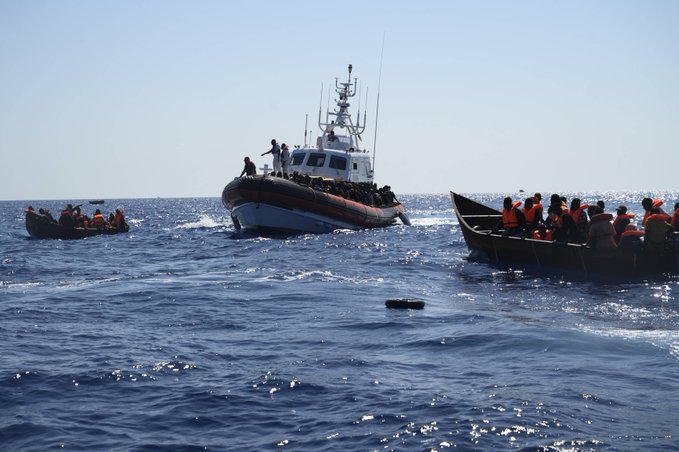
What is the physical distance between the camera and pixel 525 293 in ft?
55.6

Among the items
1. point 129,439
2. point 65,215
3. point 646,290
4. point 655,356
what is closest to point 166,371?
point 129,439

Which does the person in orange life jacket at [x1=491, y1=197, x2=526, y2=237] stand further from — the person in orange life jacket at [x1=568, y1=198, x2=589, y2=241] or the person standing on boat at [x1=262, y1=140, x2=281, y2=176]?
the person standing on boat at [x1=262, y1=140, x2=281, y2=176]

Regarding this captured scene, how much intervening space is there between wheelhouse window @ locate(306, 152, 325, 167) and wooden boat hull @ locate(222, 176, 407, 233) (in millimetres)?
4881

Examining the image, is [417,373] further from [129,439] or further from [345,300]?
[345,300]

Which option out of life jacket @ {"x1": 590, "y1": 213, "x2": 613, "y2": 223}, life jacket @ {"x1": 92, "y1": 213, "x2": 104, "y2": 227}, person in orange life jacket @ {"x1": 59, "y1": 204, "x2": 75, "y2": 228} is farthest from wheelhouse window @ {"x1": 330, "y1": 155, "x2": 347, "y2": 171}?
life jacket @ {"x1": 590, "y1": 213, "x2": 613, "y2": 223}

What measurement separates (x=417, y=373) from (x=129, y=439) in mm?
3637

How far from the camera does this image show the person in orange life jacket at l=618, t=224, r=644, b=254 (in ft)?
60.7

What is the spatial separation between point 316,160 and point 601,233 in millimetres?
21561

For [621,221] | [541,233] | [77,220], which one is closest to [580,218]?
[621,221]

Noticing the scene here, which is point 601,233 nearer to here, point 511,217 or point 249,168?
point 511,217

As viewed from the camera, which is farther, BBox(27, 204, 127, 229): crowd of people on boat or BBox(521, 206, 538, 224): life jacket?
BBox(27, 204, 127, 229): crowd of people on boat

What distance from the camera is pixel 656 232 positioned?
18188 millimetres

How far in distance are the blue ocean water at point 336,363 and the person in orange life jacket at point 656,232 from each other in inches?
30.1

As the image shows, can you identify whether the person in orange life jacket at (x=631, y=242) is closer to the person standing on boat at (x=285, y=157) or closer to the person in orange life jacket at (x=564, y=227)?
the person in orange life jacket at (x=564, y=227)
